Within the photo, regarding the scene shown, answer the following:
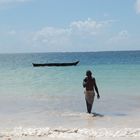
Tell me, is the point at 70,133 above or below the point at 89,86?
below

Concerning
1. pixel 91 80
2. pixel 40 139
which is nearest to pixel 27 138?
pixel 40 139

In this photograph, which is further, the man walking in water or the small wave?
the man walking in water

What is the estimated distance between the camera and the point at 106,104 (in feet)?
58.9

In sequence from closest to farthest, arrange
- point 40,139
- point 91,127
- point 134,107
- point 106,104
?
point 40,139 < point 91,127 < point 134,107 < point 106,104

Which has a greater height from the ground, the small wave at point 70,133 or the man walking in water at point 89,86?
the man walking in water at point 89,86

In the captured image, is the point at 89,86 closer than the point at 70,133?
No

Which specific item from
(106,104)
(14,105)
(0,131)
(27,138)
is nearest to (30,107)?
(14,105)

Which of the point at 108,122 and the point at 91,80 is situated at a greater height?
the point at 91,80

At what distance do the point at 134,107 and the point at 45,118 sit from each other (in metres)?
4.24

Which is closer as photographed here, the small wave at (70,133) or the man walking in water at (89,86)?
the small wave at (70,133)

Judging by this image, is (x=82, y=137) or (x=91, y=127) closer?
(x=82, y=137)

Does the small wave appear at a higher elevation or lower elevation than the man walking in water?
lower

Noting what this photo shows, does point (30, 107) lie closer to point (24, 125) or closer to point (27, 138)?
point (24, 125)

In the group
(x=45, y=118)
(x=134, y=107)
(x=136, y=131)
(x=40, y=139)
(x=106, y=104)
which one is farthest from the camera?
(x=106, y=104)
